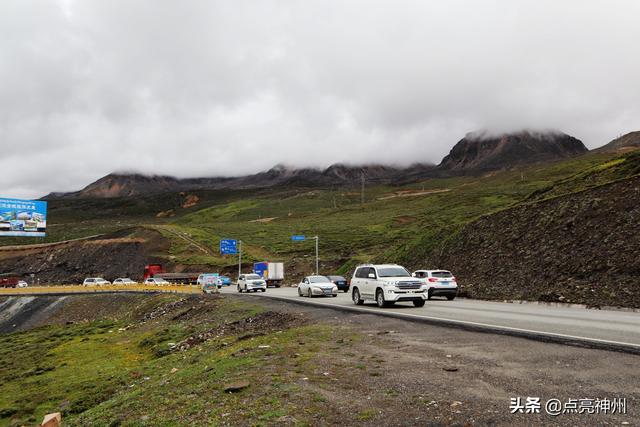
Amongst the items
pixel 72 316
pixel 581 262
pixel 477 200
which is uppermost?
pixel 477 200

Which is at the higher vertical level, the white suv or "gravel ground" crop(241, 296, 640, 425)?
the white suv

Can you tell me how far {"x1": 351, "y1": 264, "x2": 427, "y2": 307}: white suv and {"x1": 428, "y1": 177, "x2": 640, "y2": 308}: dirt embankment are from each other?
901 cm

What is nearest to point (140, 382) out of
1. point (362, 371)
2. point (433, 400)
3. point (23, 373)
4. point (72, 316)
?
point (362, 371)

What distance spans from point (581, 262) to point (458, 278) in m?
11.9

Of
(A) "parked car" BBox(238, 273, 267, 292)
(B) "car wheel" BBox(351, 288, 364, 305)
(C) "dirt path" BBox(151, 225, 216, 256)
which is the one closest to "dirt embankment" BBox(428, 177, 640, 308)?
(B) "car wheel" BBox(351, 288, 364, 305)

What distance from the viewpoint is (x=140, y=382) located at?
1392 centimetres

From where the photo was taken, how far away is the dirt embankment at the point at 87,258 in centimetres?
10069

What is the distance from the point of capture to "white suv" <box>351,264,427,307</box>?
22.9 meters

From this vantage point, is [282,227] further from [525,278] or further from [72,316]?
[525,278]

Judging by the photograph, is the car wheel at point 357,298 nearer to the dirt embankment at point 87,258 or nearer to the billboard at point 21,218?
the billboard at point 21,218

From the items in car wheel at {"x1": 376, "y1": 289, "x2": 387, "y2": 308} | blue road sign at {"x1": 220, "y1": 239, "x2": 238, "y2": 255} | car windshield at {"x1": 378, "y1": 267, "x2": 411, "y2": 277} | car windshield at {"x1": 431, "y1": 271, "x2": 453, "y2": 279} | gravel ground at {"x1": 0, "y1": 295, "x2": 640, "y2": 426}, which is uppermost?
blue road sign at {"x1": 220, "y1": 239, "x2": 238, "y2": 255}

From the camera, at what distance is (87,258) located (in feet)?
346

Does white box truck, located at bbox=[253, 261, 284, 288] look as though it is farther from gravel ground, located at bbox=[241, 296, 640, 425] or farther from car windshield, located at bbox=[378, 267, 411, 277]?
gravel ground, located at bbox=[241, 296, 640, 425]

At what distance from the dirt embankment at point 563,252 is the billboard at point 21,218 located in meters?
56.8
